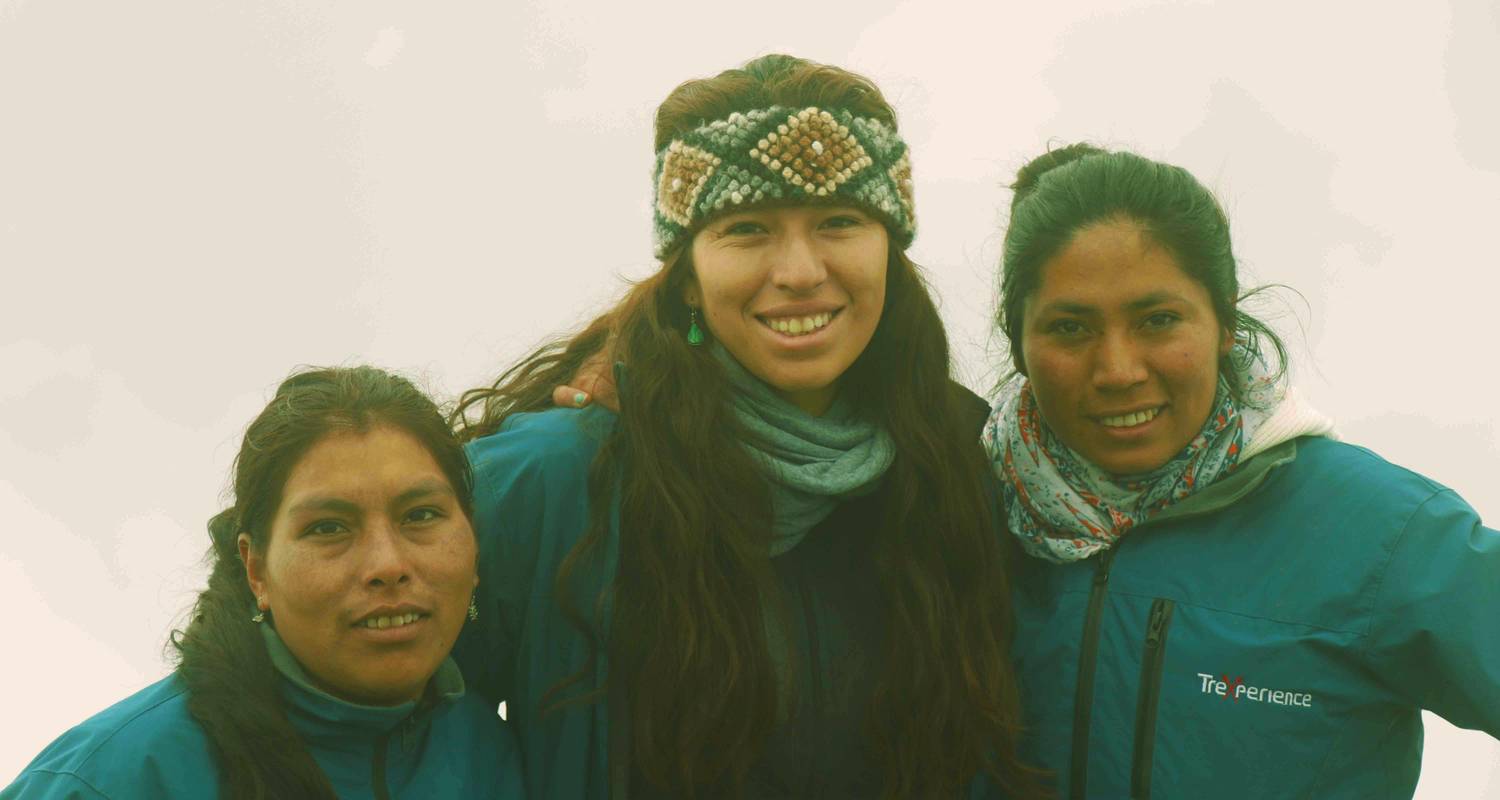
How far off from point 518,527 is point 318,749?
512mm

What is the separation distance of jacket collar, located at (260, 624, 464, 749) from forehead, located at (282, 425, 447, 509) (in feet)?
0.75

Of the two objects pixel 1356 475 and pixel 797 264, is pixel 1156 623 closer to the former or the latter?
pixel 1356 475

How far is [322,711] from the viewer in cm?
226

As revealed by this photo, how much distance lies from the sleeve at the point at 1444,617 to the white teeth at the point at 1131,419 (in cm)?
45

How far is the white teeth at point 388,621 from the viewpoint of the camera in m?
2.30

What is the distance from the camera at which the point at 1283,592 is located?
253 cm

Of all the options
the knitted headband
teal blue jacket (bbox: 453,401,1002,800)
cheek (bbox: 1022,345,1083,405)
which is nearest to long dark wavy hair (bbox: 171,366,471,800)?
teal blue jacket (bbox: 453,401,1002,800)

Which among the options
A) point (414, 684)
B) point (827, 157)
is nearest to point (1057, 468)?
point (827, 157)

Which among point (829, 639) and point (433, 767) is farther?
point (829, 639)

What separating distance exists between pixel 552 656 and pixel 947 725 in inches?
27.3

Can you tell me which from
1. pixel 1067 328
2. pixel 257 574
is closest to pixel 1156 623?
pixel 1067 328

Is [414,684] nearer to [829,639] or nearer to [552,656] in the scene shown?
[552,656]

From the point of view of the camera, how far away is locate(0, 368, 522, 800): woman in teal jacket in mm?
2166

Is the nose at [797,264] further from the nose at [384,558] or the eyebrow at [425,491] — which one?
the nose at [384,558]
